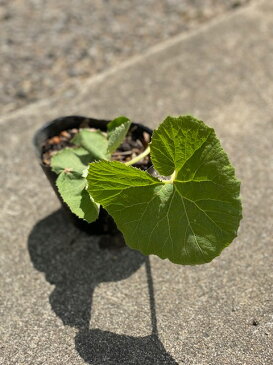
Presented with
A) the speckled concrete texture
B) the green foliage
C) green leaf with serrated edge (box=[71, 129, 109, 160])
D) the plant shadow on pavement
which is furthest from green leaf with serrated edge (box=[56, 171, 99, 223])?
the speckled concrete texture

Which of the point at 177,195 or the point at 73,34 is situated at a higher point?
the point at 177,195

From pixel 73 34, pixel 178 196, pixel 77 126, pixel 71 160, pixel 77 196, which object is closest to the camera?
pixel 178 196

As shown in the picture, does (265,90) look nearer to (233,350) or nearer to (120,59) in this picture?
(120,59)

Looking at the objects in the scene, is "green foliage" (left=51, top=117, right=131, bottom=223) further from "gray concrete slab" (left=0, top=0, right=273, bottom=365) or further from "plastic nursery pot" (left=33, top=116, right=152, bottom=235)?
"gray concrete slab" (left=0, top=0, right=273, bottom=365)

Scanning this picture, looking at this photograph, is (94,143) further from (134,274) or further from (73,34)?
(73,34)

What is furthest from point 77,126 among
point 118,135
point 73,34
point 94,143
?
point 73,34

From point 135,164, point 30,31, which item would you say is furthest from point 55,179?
point 30,31
